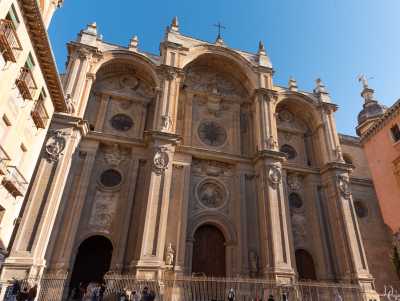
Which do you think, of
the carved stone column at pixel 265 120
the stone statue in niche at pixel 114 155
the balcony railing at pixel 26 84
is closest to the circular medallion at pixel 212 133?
the carved stone column at pixel 265 120

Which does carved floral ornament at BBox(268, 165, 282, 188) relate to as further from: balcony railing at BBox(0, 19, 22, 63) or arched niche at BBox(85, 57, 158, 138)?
balcony railing at BBox(0, 19, 22, 63)

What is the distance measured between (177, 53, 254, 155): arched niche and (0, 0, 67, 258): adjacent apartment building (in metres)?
8.71

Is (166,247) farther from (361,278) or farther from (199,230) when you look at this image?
(361,278)

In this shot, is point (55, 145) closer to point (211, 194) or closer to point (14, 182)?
point (14, 182)

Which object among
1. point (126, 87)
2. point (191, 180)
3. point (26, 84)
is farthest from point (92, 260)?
point (126, 87)

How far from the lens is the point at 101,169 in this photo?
17625 millimetres

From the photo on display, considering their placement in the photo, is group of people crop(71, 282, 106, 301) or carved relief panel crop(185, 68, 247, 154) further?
carved relief panel crop(185, 68, 247, 154)

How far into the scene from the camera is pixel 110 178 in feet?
57.7

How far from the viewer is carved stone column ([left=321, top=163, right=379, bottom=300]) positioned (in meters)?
17.8

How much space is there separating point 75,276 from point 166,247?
4.78 metres

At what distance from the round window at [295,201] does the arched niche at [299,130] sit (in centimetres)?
272

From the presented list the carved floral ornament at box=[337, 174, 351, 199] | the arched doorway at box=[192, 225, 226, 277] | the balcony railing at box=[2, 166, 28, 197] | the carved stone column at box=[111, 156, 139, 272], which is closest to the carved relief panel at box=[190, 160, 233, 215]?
A: the arched doorway at box=[192, 225, 226, 277]

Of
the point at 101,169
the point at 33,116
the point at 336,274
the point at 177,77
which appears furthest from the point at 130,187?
the point at 336,274

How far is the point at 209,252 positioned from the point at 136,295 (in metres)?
5.91
